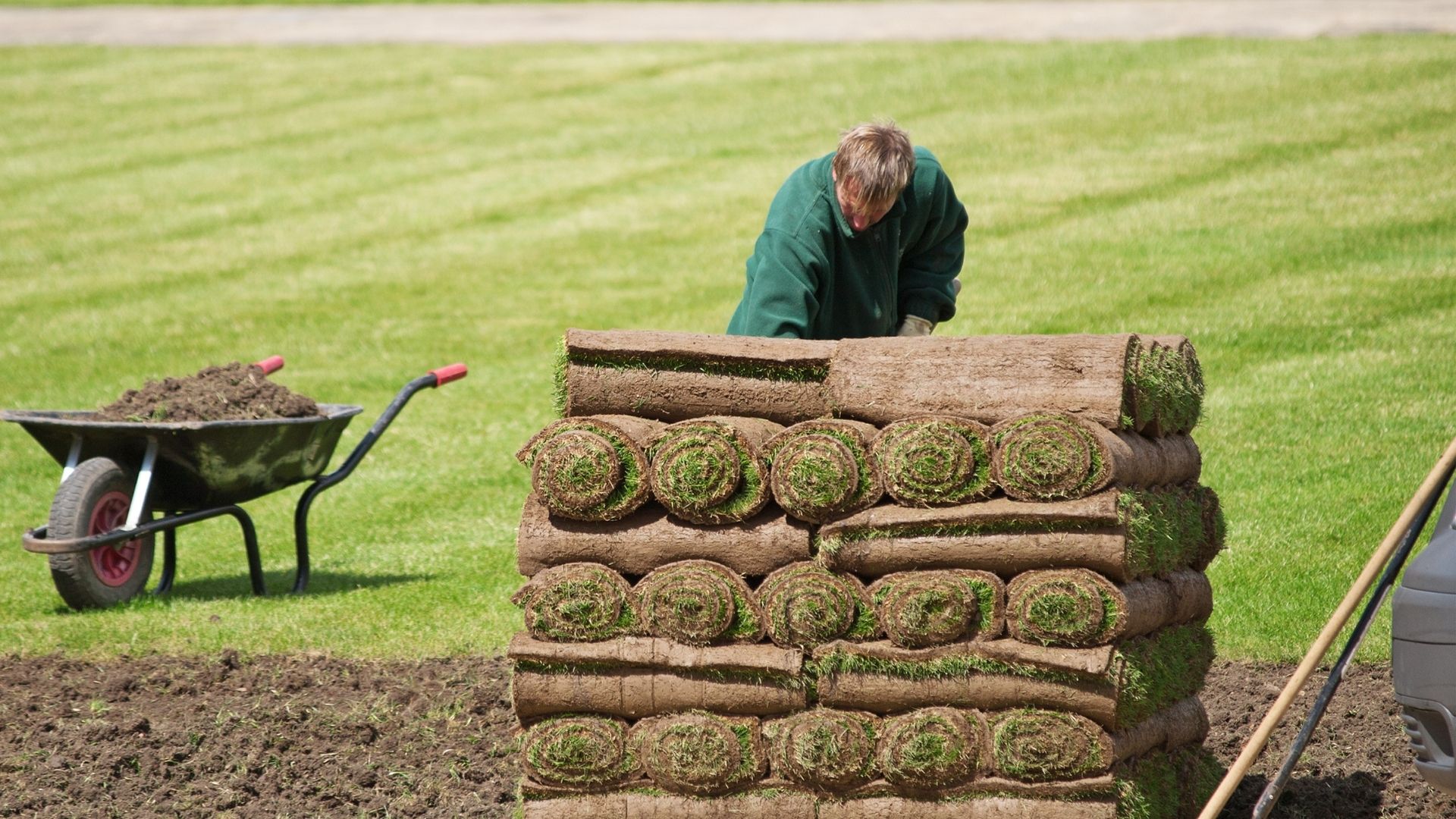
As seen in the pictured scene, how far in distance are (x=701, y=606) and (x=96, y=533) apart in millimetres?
4082

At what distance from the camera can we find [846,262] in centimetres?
535

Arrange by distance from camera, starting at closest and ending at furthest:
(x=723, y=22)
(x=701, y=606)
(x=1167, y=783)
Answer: (x=701, y=606), (x=1167, y=783), (x=723, y=22)

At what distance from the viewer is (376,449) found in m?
10.4

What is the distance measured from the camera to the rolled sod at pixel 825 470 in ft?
13.8

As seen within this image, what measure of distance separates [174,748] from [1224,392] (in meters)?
7.07

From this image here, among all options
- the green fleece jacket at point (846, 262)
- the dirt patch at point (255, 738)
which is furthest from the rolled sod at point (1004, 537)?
the dirt patch at point (255, 738)

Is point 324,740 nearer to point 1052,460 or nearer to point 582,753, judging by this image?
point 582,753

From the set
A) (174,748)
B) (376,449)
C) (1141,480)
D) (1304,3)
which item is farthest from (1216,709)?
(1304,3)

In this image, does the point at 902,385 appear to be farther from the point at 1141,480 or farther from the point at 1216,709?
the point at 1216,709

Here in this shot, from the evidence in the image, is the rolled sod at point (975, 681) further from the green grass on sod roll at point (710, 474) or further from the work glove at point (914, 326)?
the work glove at point (914, 326)

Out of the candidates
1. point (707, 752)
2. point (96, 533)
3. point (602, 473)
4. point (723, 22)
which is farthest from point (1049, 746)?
point (723, 22)

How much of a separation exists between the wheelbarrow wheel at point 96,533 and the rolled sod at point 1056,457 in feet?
15.2

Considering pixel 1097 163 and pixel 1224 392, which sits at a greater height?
pixel 1097 163

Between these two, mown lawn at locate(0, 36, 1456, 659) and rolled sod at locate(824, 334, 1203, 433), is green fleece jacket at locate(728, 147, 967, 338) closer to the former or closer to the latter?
rolled sod at locate(824, 334, 1203, 433)
